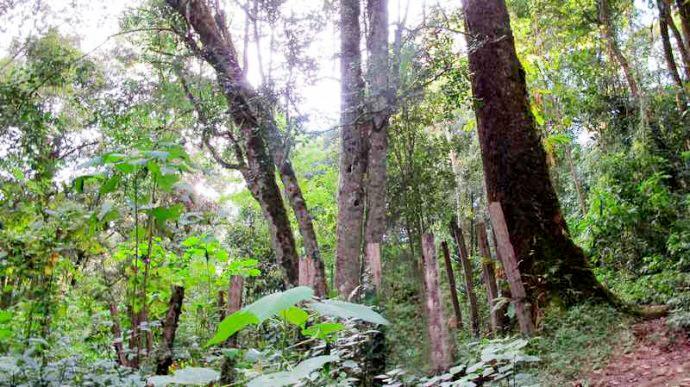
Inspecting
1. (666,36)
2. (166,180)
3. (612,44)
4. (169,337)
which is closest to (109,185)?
(166,180)

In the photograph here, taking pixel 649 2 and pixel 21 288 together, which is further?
pixel 649 2

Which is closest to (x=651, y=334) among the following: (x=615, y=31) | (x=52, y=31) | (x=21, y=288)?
(x=21, y=288)

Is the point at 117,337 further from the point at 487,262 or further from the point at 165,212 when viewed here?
the point at 487,262

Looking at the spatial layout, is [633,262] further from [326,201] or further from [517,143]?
[326,201]

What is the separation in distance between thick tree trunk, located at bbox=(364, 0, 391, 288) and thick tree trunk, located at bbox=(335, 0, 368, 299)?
0.59ft

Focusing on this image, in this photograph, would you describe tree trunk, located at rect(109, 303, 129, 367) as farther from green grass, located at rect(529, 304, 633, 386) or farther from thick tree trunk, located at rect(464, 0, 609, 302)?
thick tree trunk, located at rect(464, 0, 609, 302)

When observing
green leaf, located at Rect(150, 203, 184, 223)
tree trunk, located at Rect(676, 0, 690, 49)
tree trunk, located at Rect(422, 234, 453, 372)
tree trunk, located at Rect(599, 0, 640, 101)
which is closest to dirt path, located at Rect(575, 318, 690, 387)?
tree trunk, located at Rect(422, 234, 453, 372)

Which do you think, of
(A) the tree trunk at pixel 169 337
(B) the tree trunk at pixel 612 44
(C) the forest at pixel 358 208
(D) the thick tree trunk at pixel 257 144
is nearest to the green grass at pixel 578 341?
(C) the forest at pixel 358 208

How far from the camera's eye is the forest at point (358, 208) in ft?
10.5

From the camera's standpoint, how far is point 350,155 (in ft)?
28.9

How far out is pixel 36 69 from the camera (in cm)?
855

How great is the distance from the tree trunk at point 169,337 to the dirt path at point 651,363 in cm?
330

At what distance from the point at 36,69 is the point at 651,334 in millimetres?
8881

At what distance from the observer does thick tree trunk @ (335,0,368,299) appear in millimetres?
8281
